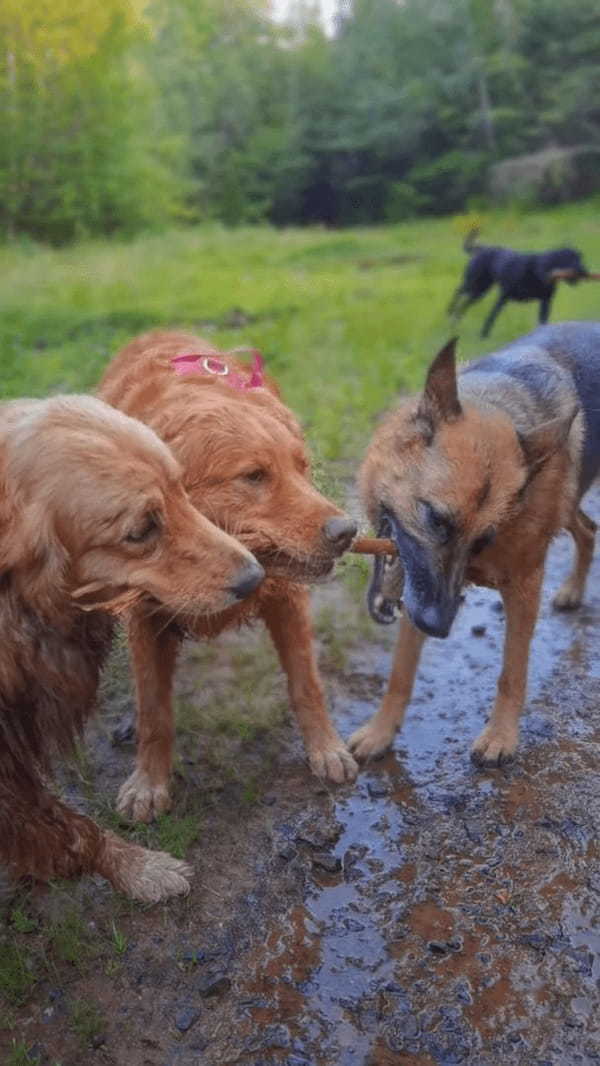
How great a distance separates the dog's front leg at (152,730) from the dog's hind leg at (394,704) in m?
0.81

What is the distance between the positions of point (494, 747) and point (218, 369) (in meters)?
1.86

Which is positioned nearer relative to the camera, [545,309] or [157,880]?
[157,880]

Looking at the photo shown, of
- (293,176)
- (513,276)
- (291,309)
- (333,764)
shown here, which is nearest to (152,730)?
(333,764)

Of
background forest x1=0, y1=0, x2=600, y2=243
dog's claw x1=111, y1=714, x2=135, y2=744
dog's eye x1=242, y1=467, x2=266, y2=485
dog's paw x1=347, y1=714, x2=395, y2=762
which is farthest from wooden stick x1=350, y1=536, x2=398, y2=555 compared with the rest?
background forest x1=0, y1=0, x2=600, y2=243

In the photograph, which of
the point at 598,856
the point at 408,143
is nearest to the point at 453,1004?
the point at 598,856

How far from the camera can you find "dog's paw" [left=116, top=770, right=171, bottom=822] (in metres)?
3.35

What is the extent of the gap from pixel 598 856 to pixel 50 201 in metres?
27.2

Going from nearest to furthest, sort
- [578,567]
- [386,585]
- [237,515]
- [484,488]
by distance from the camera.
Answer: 1. [237,515]
2. [484,488]
3. [386,585]
4. [578,567]

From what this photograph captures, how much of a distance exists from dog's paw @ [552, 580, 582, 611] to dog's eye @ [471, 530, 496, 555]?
75.0 inches

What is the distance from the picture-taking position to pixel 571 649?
4.41 meters

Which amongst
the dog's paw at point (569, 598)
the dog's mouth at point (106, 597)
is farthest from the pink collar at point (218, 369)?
the dog's paw at point (569, 598)

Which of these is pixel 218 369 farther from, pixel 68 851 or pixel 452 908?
pixel 452 908

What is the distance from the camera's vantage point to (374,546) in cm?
321

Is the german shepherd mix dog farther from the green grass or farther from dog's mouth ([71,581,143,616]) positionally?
the green grass
